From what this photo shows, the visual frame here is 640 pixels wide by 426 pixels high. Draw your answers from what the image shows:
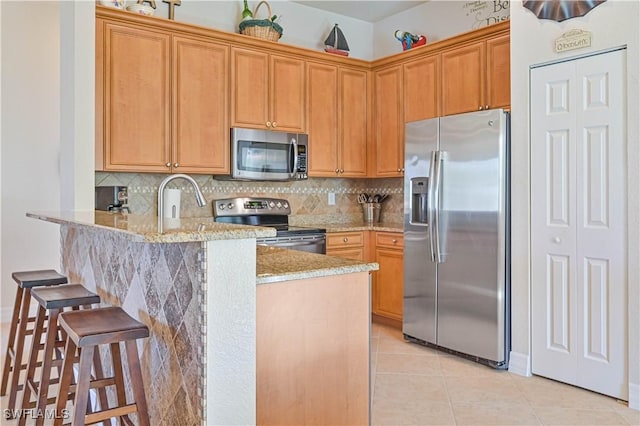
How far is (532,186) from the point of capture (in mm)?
3240

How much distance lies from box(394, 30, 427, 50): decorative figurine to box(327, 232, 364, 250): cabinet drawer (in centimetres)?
185

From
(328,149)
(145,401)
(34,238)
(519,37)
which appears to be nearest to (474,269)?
(519,37)

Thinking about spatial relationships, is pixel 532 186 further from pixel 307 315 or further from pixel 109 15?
pixel 109 15

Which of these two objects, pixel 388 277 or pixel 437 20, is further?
pixel 437 20

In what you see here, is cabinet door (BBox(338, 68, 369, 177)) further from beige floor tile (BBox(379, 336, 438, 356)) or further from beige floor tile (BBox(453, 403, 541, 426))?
beige floor tile (BBox(453, 403, 541, 426))

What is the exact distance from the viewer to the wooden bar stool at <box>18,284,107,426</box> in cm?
209

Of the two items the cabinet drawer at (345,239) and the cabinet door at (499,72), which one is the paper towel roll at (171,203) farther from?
the cabinet door at (499,72)

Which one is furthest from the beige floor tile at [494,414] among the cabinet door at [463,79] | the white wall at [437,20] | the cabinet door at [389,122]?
the white wall at [437,20]

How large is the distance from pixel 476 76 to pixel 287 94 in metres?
1.63

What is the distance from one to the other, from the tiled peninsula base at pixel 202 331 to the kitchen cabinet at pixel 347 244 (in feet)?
8.39

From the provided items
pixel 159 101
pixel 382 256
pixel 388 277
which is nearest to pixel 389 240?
pixel 382 256

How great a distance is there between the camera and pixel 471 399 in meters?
2.89

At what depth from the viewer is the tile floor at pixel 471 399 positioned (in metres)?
2.63

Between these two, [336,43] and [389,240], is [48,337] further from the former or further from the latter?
[336,43]
